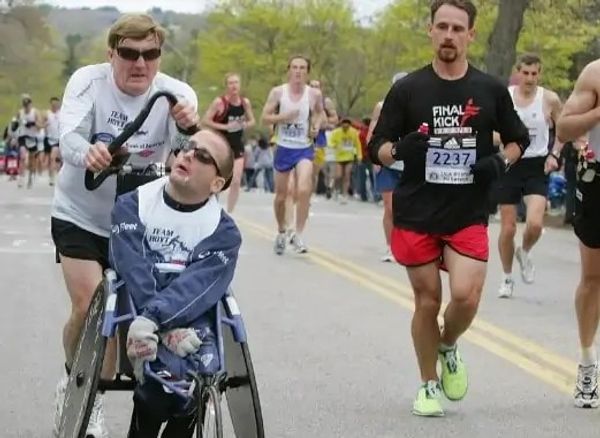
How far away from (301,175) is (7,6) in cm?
6261

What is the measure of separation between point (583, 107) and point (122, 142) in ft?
8.32

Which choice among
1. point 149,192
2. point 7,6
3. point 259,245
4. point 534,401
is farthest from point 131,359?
point 7,6

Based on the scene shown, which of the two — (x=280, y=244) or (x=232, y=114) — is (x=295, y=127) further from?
(x=232, y=114)

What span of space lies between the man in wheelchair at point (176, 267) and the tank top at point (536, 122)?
6.82m

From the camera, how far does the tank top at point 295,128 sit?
15297mm

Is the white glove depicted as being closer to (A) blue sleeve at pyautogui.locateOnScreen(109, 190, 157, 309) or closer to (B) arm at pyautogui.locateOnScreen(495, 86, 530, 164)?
(A) blue sleeve at pyautogui.locateOnScreen(109, 190, 157, 309)

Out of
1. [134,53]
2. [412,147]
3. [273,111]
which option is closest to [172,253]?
[134,53]

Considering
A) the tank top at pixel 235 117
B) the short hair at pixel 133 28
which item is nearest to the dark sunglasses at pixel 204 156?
the short hair at pixel 133 28

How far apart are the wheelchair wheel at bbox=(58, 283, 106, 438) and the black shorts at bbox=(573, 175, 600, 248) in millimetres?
2851

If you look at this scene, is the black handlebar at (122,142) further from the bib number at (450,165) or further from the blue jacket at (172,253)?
the bib number at (450,165)

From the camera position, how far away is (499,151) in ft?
24.0

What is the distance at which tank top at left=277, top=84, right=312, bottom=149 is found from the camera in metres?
15.3

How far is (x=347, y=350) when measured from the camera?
9.34 meters

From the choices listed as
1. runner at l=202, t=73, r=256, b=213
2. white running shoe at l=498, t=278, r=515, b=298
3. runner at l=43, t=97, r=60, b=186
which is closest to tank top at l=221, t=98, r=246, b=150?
runner at l=202, t=73, r=256, b=213
